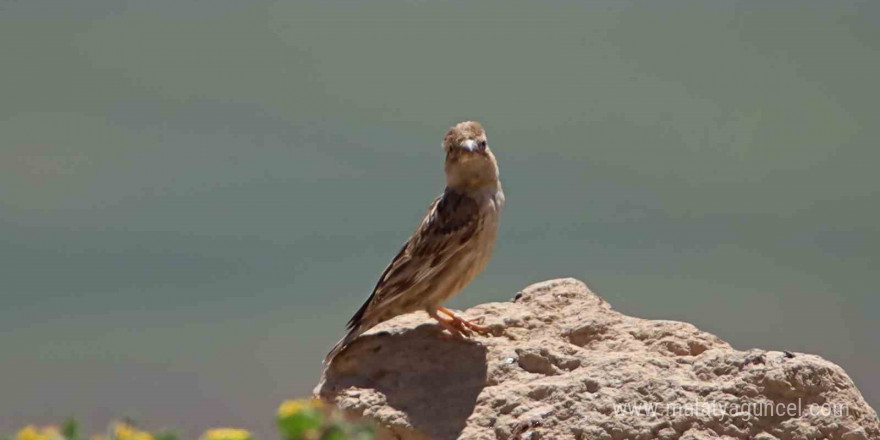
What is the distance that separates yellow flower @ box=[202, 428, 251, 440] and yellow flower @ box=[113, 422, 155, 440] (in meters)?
0.24

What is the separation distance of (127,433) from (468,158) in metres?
5.93

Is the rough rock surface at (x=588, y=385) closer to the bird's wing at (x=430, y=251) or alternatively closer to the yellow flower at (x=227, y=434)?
the bird's wing at (x=430, y=251)

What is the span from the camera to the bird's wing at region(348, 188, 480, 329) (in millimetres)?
8836

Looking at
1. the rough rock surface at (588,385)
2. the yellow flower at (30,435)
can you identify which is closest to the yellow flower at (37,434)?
the yellow flower at (30,435)

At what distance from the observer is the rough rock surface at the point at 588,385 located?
25.3ft

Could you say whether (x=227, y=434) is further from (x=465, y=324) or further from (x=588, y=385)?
(x=465, y=324)

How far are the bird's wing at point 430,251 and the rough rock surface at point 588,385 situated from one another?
28cm

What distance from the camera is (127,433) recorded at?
3279 millimetres

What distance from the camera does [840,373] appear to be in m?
8.11

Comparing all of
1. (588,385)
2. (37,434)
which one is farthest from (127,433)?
(588,385)

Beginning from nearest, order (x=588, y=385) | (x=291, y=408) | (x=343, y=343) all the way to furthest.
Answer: (x=291, y=408)
(x=588, y=385)
(x=343, y=343)

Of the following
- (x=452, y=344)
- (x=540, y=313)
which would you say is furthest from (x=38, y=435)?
(x=540, y=313)

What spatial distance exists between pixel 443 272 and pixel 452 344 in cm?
61

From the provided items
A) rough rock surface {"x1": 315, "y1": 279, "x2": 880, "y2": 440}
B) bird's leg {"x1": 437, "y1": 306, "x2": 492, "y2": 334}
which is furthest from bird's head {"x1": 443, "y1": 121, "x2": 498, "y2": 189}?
rough rock surface {"x1": 315, "y1": 279, "x2": 880, "y2": 440}
